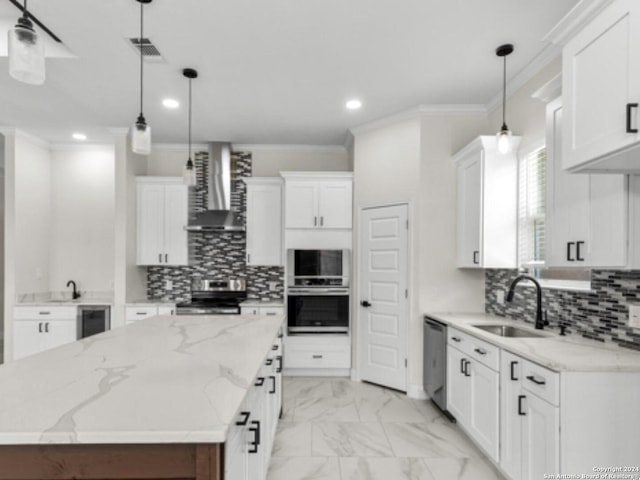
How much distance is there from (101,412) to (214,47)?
2527 mm

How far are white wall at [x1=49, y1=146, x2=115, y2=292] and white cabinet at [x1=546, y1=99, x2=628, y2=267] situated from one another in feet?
16.6

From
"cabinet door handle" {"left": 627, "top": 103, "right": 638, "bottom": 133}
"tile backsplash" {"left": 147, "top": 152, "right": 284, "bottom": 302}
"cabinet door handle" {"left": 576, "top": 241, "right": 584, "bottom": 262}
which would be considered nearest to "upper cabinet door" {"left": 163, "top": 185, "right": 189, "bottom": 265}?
"tile backsplash" {"left": 147, "top": 152, "right": 284, "bottom": 302}

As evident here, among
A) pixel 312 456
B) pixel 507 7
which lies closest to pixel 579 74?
pixel 507 7

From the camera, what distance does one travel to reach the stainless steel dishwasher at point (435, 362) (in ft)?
10.6

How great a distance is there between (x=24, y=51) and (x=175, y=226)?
11.6ft

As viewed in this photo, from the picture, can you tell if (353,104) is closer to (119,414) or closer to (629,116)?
(629,116)

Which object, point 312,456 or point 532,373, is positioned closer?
point 532,373

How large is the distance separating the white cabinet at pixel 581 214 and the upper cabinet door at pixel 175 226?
→ 13.3 feet

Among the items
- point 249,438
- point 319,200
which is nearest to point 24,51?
point 249,438

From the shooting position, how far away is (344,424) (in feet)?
10.4

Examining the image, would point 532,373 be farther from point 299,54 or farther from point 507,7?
point 299,54

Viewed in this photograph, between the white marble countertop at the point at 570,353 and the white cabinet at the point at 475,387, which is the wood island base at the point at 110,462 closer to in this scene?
the white marble countertop at the point at 570,353

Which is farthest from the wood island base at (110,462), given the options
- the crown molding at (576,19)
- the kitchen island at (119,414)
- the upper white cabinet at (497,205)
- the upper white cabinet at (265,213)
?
the upper white cabinet at (265,213)

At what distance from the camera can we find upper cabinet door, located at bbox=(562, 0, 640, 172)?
4.55 feet
